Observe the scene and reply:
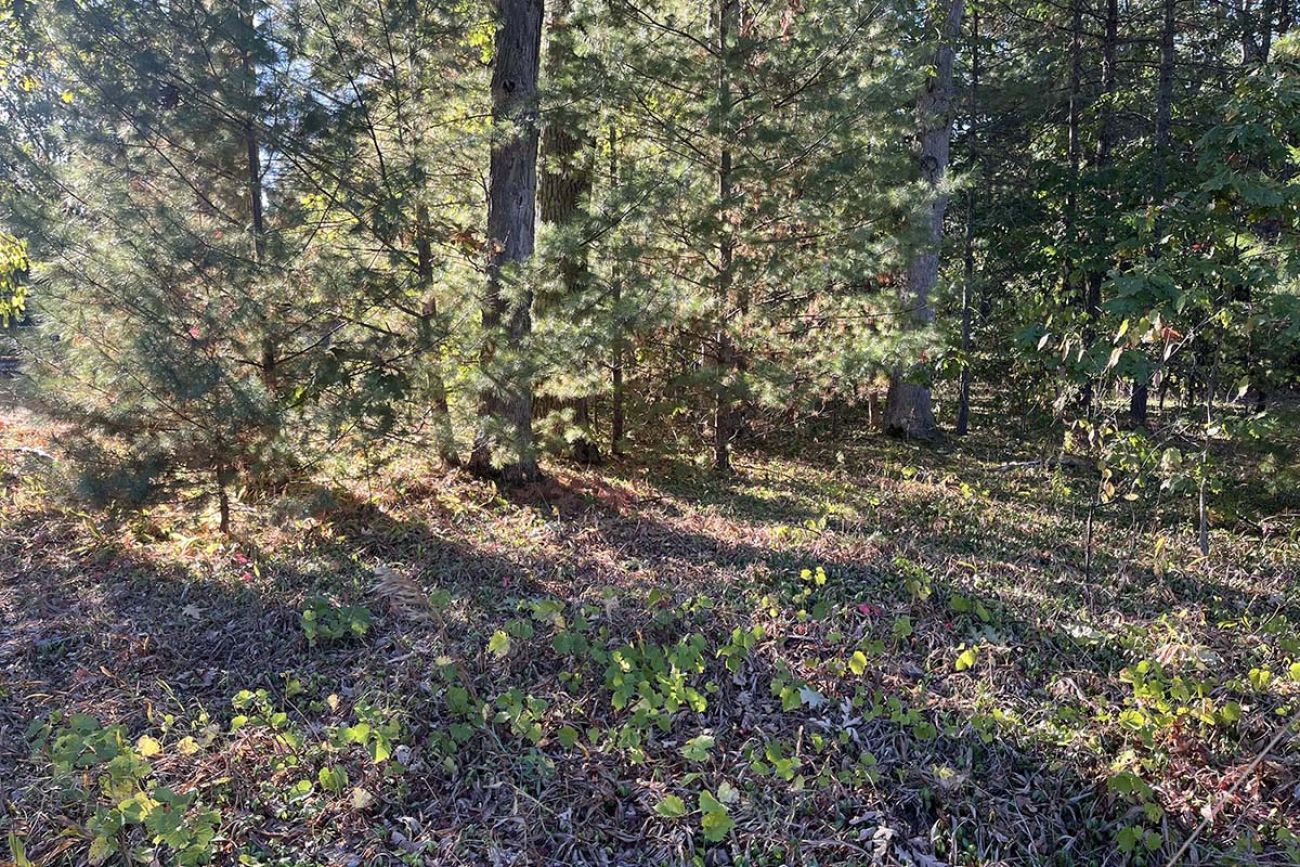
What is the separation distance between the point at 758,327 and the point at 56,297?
562 centimetres

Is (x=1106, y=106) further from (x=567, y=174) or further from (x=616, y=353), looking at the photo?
(x=616, y=353)

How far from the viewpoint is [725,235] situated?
695 cm

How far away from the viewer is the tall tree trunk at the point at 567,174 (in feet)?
21.5

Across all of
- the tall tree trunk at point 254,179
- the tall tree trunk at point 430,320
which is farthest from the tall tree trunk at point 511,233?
the tall tree trunk at point 254,179

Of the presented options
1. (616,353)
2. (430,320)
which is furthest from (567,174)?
(430,320)

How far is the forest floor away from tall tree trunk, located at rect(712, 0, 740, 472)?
1.90m

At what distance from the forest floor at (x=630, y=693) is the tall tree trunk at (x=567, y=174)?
225 centimetres

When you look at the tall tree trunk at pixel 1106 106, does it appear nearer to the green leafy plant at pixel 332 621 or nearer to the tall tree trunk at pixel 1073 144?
the tall tree trunk at pixel 1073 144

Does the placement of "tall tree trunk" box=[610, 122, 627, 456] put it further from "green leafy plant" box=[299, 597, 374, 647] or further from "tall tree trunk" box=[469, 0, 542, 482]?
"green leafy plant" box=[299, 597, 374, 647]

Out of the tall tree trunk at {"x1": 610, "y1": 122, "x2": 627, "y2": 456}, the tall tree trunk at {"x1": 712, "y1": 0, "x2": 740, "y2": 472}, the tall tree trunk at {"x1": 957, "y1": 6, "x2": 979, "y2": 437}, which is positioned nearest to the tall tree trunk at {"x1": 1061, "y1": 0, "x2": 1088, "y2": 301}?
the tall tree trunk at {"x1": 957, "y1": 6, "x2": 979, "y2": 437}

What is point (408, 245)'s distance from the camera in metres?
6.30

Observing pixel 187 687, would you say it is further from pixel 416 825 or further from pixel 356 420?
pixel 356 420

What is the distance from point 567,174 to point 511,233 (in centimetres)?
131

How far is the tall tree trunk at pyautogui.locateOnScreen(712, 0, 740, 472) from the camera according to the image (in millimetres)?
6617
